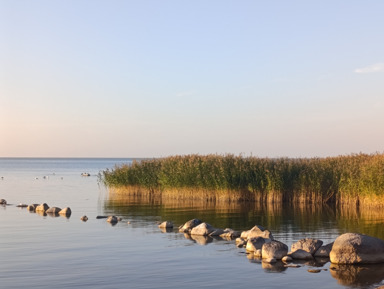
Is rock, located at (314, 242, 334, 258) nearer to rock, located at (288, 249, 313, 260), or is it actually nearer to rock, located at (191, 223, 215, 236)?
rock, located at (288, 249, 313, 260)

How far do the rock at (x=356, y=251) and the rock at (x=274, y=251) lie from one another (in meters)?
1.61

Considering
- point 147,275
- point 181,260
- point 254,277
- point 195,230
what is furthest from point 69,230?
point 254,277

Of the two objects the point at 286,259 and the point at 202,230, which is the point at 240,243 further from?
the point at 286,259

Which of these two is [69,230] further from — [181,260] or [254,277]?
[254,277]

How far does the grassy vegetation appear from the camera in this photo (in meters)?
37.2

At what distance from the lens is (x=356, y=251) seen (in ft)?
59.2

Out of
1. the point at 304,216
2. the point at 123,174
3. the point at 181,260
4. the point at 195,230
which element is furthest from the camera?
the point at 123,174

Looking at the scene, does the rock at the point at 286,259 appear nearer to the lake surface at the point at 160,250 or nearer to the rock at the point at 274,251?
the rock at the point at 274,251

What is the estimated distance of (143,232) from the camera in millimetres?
26031

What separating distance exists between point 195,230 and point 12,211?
15.6 m

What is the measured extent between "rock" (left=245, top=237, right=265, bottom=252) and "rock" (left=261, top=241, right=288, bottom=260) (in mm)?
944

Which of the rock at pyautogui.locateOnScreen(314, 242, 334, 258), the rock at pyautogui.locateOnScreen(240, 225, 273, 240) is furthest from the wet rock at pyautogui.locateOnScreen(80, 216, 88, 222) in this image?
the rock at pyautogui.locateOnScreen(314, 242, 334, 258)

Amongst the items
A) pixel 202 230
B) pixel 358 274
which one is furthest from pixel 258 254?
pixel 202 230

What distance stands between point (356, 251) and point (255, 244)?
3797 millimetres
